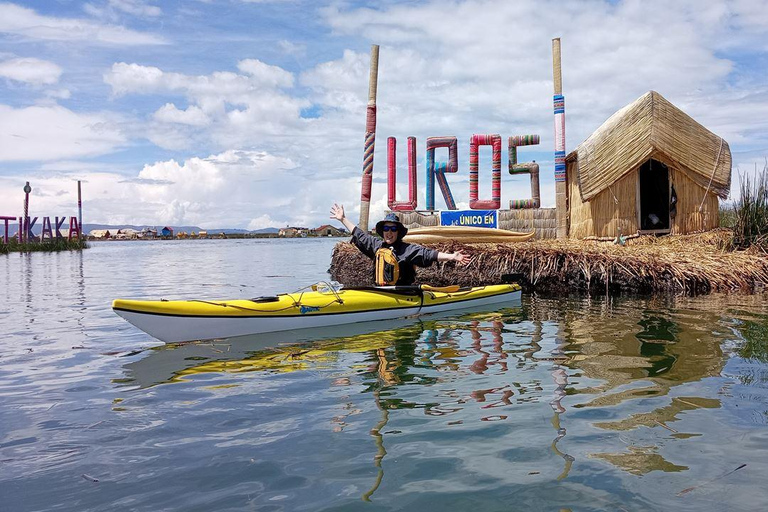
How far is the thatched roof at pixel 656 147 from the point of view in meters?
16.5

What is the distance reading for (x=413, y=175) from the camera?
19016 millimetres

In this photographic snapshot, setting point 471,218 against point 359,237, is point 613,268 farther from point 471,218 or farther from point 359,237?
point 359,237

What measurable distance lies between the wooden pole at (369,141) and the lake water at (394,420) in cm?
907

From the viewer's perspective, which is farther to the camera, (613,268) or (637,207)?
(637,207)

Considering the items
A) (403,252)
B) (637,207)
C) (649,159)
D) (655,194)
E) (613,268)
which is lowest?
(613,268)

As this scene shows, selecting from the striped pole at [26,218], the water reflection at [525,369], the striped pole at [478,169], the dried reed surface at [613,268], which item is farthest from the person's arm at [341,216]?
the striped pole at [26,218]

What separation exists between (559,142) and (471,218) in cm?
353

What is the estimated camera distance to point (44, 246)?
45062 mm

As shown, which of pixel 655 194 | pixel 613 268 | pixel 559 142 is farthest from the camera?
pixel 655 194

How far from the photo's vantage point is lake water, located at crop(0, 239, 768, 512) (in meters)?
3.44

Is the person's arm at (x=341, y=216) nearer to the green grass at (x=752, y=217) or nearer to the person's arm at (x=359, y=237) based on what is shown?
the person's arm at (x=359, y=237)

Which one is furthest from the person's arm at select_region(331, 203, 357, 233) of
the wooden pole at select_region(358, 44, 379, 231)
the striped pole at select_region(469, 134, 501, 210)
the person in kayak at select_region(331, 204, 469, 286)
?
the striped pole at select_region(469, 134, 501, 210)

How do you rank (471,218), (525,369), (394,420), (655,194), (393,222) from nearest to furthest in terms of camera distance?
(394,420) → (525,369) → (393,222) → (471,218) → (655,194)

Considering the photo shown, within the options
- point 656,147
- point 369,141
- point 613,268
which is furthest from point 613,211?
point 369,141
